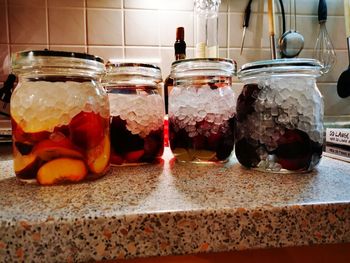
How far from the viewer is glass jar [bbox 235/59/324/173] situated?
38 cm

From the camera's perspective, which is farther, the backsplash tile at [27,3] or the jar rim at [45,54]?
the backsplash tile at [27,3]

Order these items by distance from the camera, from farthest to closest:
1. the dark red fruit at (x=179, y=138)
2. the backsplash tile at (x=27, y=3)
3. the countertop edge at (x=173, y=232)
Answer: the backsplash tile at (x=27, y=3) < the dark red fruit at (x=179, y=138) < the countertop edge at (x=173, y=232)

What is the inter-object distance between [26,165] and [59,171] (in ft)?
0.14

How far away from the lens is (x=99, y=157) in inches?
14.5

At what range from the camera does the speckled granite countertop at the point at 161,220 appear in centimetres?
24

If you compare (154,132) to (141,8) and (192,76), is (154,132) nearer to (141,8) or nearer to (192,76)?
(192,76)

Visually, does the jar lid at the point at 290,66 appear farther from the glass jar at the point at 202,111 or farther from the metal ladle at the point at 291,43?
the metal ladle at the point at 291,43

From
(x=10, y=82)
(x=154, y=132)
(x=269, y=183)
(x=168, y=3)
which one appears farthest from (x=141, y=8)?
(x=269, y=183)

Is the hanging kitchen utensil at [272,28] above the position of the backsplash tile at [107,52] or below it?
above

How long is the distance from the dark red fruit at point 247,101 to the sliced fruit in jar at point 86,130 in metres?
0.21

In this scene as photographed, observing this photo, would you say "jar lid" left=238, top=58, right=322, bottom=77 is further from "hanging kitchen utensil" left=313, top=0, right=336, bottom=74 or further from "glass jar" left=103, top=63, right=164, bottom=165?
"hanging kitchen utensil" left=313, top=0, right=336, bottom=74

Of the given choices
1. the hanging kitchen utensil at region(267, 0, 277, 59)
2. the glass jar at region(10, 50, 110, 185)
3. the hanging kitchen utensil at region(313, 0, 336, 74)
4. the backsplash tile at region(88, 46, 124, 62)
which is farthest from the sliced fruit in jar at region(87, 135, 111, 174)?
the hanging kitchen utensil at region(313, 0, 336, 74)

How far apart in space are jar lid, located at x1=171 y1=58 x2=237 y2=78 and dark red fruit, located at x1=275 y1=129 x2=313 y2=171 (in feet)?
0.47

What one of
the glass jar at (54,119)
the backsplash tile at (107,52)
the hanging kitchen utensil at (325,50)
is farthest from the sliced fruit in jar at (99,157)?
the hanging kitchen utensil at (325,50)
